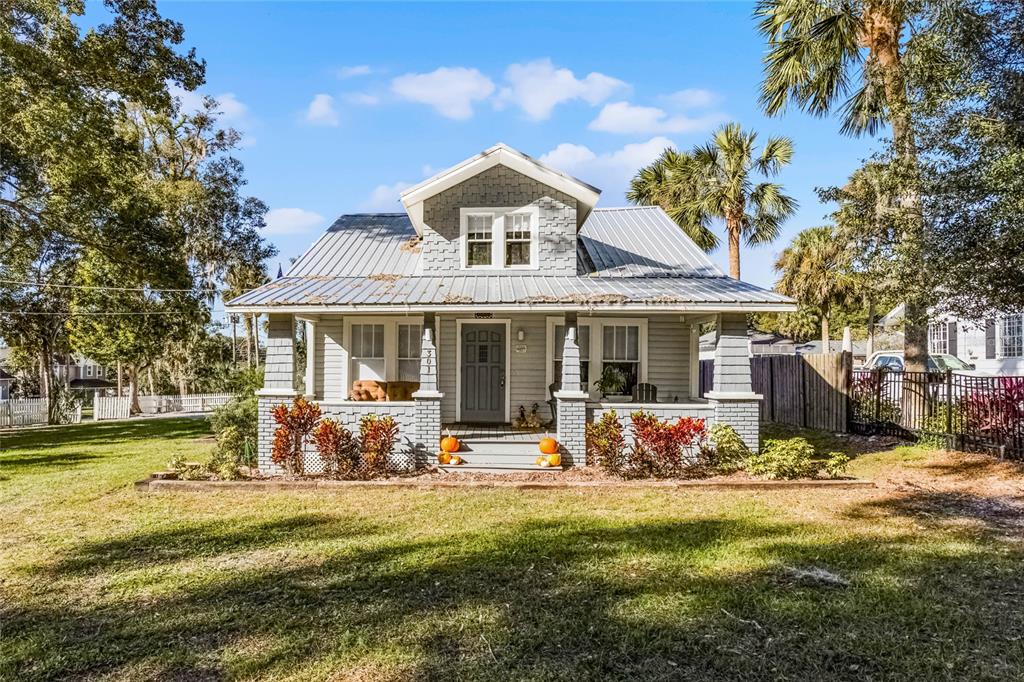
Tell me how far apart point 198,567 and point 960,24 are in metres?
12.8

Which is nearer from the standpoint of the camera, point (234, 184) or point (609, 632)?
point (609, 632)

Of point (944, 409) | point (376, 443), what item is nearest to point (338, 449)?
point (376, 443)

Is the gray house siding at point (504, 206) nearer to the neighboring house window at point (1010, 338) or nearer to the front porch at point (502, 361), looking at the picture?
the front porch at point (502, 361)

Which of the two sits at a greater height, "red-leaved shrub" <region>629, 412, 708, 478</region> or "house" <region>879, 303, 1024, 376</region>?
"house" <region>879, 303, 1024, 376</region>

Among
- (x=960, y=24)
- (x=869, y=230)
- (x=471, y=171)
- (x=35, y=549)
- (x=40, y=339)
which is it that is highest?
(x=960, y=24)

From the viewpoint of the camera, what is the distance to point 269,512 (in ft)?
25.9

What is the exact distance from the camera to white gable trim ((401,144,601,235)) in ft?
38.8

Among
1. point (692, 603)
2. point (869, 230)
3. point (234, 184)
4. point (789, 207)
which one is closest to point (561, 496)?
point (692, 603)

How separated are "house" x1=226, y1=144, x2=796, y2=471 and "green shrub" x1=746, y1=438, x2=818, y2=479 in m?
0.60

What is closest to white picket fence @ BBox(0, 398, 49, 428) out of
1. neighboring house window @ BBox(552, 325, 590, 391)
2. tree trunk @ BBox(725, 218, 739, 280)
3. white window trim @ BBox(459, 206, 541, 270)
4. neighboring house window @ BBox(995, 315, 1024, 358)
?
white window trim @ BBox(459, 206, 541, 270)

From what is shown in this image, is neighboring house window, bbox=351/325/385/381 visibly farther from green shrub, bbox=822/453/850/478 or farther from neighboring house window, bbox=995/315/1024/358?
neighboring house window, bbox=995/315/1024/358

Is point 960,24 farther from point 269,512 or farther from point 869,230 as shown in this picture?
point 269,512

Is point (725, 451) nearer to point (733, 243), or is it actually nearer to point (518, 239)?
point (518, 239)

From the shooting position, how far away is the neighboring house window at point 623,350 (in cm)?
1284
